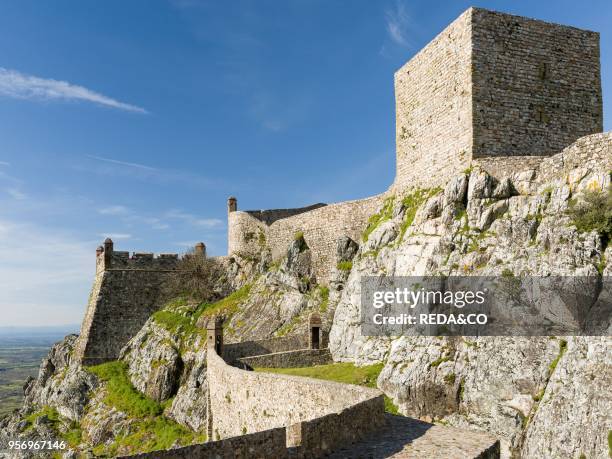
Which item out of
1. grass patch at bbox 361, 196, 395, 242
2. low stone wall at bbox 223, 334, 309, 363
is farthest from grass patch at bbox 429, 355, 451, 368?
low stone wall at bbox 223, 334, 309, 363

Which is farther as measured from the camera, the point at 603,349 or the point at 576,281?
the point at 576,281

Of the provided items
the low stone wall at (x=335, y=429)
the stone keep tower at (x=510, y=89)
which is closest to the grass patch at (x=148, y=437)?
the stone keep tower at (x=510, y=89)

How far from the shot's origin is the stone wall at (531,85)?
2172cm

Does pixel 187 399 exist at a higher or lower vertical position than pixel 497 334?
lower

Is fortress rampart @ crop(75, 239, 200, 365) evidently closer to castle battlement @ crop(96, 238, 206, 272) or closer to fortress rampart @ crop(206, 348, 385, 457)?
castle battlement @ crop(96, 238, 206, 272)

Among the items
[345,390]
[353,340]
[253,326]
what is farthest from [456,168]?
[253,326]

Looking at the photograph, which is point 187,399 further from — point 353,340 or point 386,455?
point 386,455

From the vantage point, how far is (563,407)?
13375 mm

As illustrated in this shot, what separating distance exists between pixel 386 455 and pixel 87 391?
33.0 metres

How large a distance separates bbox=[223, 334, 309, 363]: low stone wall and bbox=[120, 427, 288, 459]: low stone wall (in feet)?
60.1

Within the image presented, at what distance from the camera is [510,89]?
22047 millimetres

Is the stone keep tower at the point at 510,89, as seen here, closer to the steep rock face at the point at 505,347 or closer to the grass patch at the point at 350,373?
the steep rock face at the point at 505,347

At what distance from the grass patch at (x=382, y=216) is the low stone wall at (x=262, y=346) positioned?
7227 millimetres

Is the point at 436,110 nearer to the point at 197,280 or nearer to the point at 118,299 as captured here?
the point at 197,280
